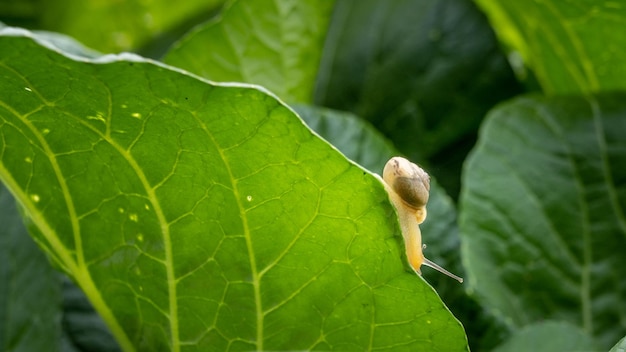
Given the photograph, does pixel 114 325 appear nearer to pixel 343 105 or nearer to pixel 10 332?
pixel 10 332

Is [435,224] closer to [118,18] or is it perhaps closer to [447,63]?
[447,63]

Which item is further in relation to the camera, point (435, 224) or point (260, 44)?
point (260, 44)

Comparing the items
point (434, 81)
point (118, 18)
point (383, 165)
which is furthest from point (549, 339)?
point (118, 18)

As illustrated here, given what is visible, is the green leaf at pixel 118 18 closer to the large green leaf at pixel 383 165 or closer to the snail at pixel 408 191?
the large green leaf at pixel 383 165

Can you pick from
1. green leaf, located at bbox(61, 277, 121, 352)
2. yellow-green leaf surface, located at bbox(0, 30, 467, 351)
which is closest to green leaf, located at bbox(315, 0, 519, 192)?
green leaf, located at bbox(61, 277, 121, 352)

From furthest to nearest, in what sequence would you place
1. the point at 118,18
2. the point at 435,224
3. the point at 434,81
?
the point at 118,18 < the point at 434,81 < the point at 435,224

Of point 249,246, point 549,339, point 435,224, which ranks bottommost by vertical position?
point 549,339

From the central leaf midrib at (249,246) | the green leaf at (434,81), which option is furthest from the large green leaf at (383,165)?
the central leaf midrib at (249,246)
